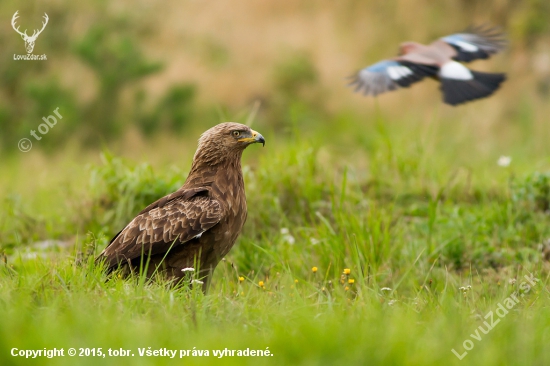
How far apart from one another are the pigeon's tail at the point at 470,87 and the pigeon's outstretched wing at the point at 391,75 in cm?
26

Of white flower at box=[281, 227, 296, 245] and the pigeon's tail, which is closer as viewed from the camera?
the pigeon's tail

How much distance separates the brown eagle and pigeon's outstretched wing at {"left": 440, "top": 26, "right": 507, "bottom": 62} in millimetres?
2412

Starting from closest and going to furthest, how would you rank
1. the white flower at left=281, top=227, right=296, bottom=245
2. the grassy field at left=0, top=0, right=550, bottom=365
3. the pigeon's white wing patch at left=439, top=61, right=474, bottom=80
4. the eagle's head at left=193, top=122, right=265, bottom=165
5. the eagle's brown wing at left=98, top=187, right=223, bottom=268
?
the grassy field at left=0, top=0, right=550, bottom=365, the eagle's brown wing at left=98, top=187, right=223, bottom=268, the eagle's head at left=193, top=122, right=265, bottom=165, the pigeon's white wing patch at left=439, top=61, right=474, bottom=80, the white flower at left=281, top=227, right=296, bottom=245

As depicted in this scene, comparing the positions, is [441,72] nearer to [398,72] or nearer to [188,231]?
[398,72]

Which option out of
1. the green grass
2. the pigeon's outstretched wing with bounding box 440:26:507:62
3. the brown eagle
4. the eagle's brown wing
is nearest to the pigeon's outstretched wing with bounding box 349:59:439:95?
the pigeon's outstretched wing with bounding box 440:26:507:62

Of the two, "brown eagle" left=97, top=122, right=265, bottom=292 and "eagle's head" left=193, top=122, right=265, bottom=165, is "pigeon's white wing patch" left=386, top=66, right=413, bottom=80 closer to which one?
"eagle's head" left=193, top=122, right=265, bottom=165

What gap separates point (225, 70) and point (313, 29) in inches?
73.3

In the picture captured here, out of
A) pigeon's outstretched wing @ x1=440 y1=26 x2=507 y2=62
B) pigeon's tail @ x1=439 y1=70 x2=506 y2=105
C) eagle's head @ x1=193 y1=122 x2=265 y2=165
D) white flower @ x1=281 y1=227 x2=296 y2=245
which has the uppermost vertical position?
pigeon's outstretched wing @ x1=440 y1=26 x2=507 y2=62

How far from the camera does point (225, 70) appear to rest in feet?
46.2

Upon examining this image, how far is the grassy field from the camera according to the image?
10.7ft

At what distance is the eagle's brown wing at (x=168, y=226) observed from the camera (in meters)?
4.75

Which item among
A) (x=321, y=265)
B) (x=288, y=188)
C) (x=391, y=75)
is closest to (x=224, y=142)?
(x=321, y=265)

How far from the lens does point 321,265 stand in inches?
221

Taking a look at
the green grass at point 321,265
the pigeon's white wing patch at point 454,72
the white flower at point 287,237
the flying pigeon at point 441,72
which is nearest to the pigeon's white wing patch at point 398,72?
the flying pigeon at point 441,72
